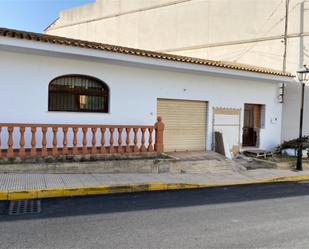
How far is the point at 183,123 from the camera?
42.7 feet

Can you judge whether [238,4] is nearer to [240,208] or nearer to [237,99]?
[237,99]

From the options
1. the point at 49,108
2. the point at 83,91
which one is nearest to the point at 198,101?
the point at 83,91

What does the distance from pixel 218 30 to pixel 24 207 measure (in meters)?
14.6

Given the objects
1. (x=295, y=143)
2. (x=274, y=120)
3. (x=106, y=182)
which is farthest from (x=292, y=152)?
(x=106, y=182)

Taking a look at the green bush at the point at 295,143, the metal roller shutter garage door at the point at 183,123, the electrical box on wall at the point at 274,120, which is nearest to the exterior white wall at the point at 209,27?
the electrical box on wall at the point at 274,120

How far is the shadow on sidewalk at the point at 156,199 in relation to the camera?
20.2 feet

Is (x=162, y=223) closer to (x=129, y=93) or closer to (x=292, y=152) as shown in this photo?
(x=129, y=93)

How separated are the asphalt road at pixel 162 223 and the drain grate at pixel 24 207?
0.13 meters

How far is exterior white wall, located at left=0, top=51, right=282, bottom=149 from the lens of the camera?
375 inches

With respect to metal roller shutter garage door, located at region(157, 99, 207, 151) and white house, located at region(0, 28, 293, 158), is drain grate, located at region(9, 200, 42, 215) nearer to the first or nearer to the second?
white house, located at region(0, 28, 293, 158)

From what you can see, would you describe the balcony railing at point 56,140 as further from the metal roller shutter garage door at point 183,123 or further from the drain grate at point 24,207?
the drain grate at point 24,207

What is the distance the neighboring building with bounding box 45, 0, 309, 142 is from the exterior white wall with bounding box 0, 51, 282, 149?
1590 millimetres

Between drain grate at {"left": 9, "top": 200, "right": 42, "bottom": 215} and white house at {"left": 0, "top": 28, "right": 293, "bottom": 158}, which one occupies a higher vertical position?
white house at {"left": 0, "top": 28, "right": 293, "bottom": 158}

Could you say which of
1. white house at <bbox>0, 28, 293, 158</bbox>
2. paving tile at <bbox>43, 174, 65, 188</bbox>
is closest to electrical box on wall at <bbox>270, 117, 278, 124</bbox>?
white house at <bbox>0, 28, 293, 158</bbox>
